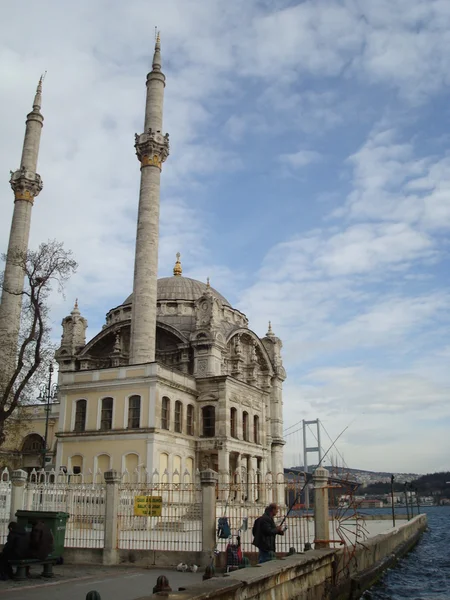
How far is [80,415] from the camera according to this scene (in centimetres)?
3450

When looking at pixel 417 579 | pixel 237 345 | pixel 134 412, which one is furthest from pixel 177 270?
pixel 417 579

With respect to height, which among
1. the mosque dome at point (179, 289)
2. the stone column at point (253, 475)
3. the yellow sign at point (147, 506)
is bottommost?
the yellow sign at point (147, 506)

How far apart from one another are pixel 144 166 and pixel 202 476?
27.0 m

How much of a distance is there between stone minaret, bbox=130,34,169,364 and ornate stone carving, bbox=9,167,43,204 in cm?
915

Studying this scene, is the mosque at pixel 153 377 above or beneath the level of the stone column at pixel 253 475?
above

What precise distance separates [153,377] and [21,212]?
58.7 ft

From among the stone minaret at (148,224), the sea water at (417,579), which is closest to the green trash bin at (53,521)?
the sea water at (417,579)

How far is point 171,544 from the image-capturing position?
52.1 feet

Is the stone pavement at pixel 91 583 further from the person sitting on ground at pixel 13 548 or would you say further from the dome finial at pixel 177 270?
the dome finial at pixel 177 270

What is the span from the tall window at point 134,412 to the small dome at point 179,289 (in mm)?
16501

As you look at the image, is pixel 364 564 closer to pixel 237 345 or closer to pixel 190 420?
pixel 190 420

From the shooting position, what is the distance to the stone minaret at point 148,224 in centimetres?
3600

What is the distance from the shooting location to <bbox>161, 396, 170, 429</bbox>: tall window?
33653mm

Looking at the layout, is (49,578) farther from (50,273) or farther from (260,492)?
(260,492)
